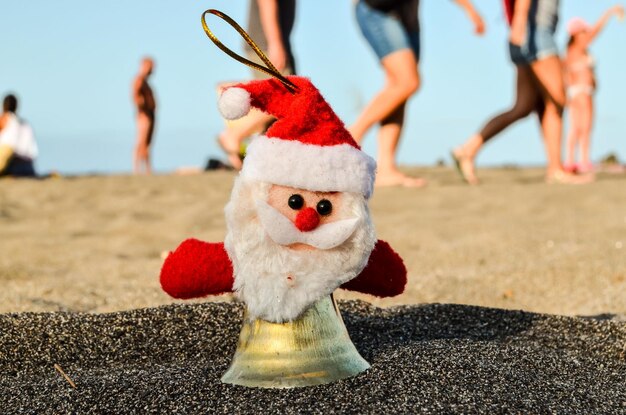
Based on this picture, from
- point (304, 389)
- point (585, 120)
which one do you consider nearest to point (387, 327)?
point (304, 389)

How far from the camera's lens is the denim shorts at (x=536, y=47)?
5.93 metres

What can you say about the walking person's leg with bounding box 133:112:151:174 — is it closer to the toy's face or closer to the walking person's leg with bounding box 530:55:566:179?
the walking person's leg with bounding box 530:55:566:179

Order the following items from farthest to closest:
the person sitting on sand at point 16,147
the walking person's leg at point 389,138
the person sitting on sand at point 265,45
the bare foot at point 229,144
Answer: the person sitting on sand at point 16,147 → the walking person's leg at point 389,138 → the bare foot at point 229,144 → the person sitting on sand at point 265,45

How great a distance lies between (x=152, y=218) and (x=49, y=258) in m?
1.43

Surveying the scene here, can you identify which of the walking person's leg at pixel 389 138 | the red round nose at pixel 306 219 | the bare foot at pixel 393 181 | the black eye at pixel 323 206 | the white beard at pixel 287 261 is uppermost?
the black eye at pixel 323 206

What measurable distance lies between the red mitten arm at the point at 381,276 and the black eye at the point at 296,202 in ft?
0.92

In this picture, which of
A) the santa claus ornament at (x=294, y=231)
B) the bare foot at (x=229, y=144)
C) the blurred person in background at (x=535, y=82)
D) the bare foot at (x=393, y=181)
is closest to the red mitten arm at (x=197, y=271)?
the santa claus ornament at (x=294, y=231)

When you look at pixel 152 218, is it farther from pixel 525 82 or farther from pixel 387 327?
pixel 387 327

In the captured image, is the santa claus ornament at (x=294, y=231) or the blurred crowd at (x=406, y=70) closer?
the santa claus ornament at (x=294, y=231)

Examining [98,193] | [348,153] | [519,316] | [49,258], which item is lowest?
[98,193]

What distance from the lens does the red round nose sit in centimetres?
168

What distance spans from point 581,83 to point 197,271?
27.1 ft

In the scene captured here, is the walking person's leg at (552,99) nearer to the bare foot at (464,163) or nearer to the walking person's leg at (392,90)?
the bare foot at (464,163)

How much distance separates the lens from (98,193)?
6.57 meters
